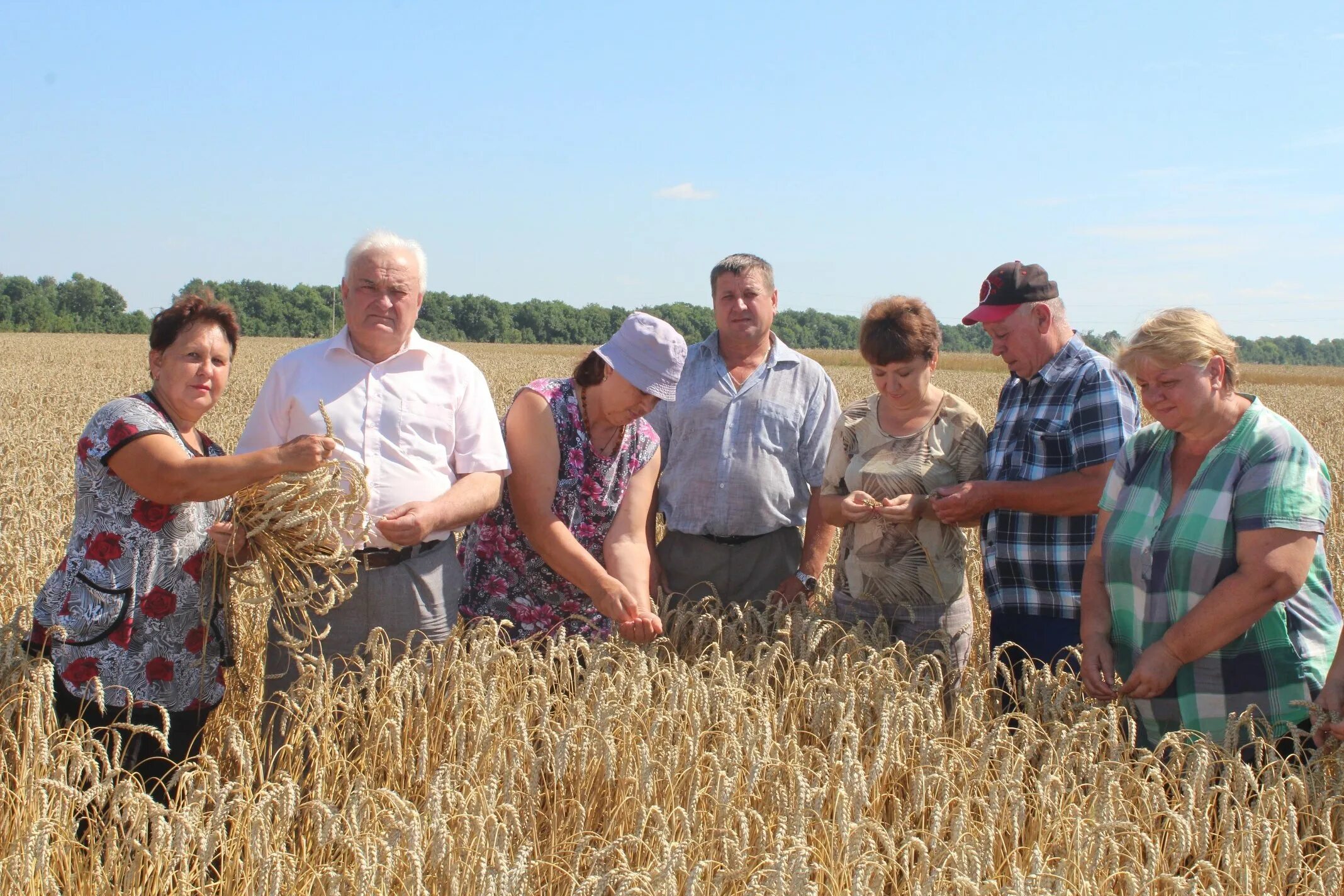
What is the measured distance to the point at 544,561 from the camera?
12.2 ft

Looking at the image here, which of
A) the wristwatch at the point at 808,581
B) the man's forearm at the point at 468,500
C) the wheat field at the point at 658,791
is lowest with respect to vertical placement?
the wheat field at the point at 658,791

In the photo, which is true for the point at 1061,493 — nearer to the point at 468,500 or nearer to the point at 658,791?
the point at 658,791

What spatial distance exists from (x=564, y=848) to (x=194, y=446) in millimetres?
1497

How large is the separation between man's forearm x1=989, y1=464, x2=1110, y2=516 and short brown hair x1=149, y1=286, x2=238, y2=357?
248 centimetres

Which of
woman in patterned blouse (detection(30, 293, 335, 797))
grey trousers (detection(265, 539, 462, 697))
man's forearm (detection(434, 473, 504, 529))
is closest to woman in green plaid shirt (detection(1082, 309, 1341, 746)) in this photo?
man's forearm (detection(434, 473, 504, 529))

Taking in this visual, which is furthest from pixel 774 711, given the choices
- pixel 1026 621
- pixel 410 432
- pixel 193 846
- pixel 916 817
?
pixel 193 846

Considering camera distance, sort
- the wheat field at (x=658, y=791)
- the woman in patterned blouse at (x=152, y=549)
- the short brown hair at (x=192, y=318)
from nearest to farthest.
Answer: the wheat field at (x=658, y=791)
the woman in patterned blouse at (x=152, y=549)
the short brown hair at (x=192, y=318)

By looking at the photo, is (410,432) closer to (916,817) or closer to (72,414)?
(916,817)

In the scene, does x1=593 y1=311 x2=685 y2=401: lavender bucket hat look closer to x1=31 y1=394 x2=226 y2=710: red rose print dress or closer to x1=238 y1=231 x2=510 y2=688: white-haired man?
x1=238 y1=231 x2=510 y2=688: white-haired man

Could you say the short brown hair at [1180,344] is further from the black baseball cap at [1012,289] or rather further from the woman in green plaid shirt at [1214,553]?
the black baseball cap at [1012,289]

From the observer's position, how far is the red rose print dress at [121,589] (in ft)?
9.34

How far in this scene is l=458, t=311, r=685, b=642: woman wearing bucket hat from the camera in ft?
11.5

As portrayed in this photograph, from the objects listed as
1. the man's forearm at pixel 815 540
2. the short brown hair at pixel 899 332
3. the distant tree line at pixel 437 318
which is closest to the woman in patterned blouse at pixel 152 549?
the short brown hair at pixel 899 332

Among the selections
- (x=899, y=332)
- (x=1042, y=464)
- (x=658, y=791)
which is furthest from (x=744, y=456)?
(x=658, y=791)
